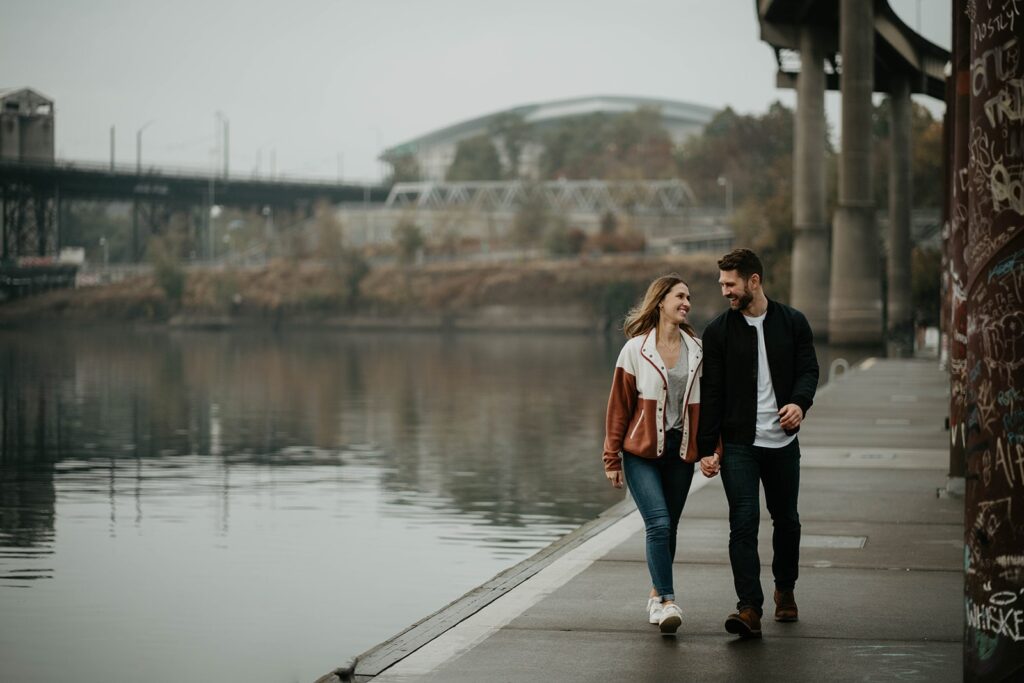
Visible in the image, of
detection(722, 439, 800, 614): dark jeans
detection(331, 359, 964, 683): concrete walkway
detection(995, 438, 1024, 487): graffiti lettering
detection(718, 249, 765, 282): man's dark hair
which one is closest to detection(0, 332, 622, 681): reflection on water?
detection(331, 359, 964, 683): concrete walkway

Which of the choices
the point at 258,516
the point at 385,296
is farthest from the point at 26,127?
the point at 258,516

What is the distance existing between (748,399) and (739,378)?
14 centimetres

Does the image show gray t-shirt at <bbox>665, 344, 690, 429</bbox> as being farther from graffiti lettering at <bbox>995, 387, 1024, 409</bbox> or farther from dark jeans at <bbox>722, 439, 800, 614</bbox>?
graffiti lettering at <bbox>995, 387, 1024, 409</bbox>

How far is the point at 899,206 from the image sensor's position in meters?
93.4

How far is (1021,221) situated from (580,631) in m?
4.39

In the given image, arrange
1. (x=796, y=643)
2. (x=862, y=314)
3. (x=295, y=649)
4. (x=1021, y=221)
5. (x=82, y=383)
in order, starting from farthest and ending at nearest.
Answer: (x=862, y=314) → (x=82, y=383) → (x=295, y=649) → (x=796, y=643) → (x=1021, y=221)

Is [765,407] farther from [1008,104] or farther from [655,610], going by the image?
[1008,104]

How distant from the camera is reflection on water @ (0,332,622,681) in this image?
1343cm

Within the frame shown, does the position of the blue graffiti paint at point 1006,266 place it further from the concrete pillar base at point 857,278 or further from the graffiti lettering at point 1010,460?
the concrete pillar base at point 857,278

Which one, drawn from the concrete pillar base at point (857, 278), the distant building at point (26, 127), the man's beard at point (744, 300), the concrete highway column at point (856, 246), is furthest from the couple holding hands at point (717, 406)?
the distant building at point (26, 127)

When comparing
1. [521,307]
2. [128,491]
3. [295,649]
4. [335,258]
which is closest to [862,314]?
[128,491]

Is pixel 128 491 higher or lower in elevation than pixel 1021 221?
lower

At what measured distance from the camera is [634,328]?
10.1m

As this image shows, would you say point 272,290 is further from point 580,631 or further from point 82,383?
point 580,631
